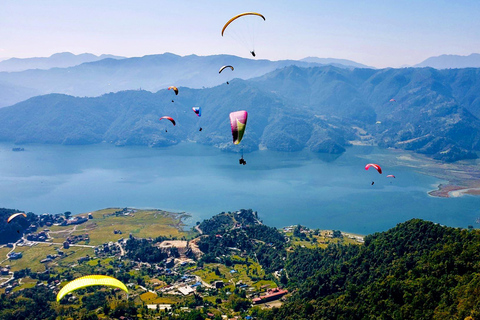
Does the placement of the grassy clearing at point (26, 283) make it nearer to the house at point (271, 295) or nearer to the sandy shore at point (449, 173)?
the house at point (271, 295)

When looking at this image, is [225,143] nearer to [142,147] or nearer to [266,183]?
[142,147]

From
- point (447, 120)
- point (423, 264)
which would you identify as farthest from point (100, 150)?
point (447, 120)

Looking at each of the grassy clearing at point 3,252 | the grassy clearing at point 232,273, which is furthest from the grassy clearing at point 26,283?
the grassy clearing at point 232,273

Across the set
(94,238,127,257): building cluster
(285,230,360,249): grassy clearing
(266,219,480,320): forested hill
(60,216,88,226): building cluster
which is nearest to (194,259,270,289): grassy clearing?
(266,219,480,320): forested hill

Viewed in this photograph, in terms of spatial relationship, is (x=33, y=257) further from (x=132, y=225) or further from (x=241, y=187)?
(x=241, y=187)

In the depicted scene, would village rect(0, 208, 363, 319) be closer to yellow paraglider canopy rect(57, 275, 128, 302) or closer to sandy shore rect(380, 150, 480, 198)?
yellow paraglider canopy rect(57, 275, 128, 302)

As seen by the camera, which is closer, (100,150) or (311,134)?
(100,150)

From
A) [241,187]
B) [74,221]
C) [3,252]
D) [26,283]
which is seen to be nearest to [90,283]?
Answer: [26,283]
